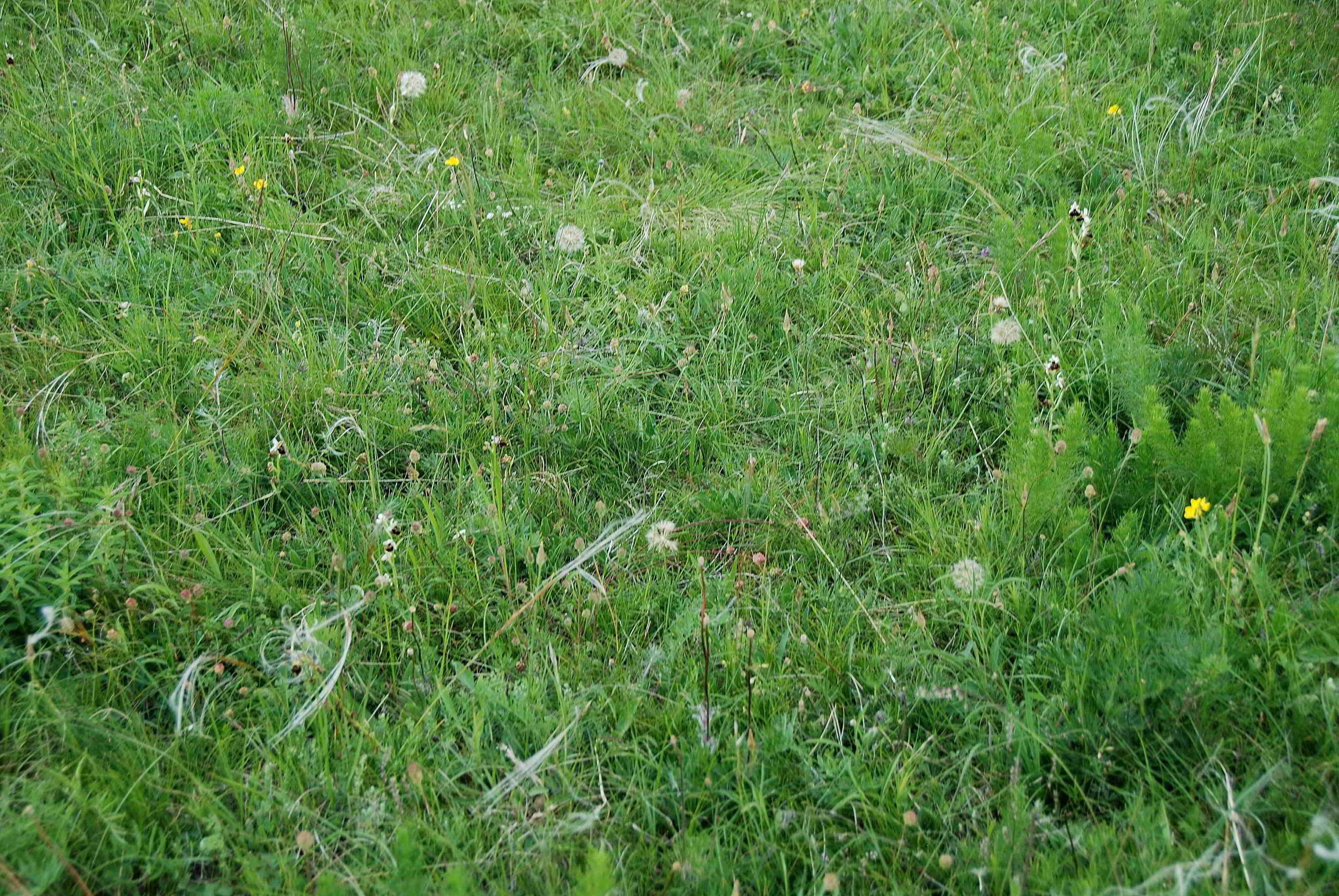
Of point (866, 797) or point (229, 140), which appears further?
point (229, 140)

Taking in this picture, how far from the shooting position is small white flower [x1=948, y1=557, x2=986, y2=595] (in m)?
2.54

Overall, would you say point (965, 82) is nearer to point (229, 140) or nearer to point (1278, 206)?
point (1278, 206)

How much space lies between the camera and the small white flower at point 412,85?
4328 mm

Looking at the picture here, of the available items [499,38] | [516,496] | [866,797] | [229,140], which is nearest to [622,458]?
[516,496]

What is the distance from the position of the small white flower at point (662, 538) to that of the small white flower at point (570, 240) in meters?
1.34

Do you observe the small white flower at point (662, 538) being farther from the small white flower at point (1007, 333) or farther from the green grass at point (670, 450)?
the small white flower at point (1007, 333)

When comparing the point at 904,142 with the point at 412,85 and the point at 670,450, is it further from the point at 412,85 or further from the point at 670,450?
the point at 412,85

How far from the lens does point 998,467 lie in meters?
2.96

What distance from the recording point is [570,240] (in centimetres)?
376

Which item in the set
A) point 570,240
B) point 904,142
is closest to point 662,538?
point 570,240

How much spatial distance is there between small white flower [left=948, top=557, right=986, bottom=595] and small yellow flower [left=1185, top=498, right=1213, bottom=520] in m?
0.47

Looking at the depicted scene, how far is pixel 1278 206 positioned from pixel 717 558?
241cm

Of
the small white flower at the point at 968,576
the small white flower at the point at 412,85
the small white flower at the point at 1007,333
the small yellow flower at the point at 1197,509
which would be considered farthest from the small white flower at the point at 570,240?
the small yellow flower at the point at 1197,509

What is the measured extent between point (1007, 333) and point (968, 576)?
3.15 ft
